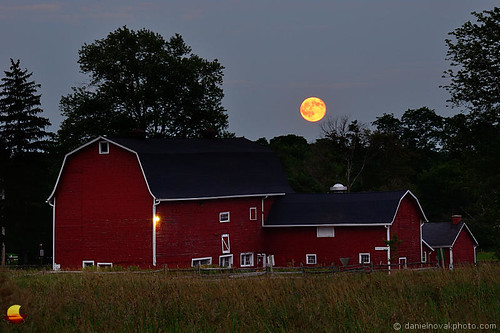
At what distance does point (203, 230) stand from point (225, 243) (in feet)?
7.57

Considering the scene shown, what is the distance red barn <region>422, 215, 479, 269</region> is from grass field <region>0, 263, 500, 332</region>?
41284mm

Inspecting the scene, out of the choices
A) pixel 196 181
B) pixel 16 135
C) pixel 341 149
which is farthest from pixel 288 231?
pixel 341 149

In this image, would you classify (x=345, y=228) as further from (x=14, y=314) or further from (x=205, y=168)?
(x=14, y=314)

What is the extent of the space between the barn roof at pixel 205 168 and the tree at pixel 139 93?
34.4 ft

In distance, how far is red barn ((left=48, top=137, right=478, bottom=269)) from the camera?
39.8 meters

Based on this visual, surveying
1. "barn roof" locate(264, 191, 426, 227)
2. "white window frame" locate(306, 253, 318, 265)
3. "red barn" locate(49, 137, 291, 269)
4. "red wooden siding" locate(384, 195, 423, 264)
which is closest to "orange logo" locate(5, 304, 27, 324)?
"red barn" locate(49, 137, 291, 269)

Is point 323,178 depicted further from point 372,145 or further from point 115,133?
point 115,133

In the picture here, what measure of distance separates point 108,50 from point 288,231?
904 inches

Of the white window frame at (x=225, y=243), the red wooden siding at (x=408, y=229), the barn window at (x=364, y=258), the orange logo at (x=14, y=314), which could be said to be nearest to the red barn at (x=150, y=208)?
the white window frame at (x=225, y=243)

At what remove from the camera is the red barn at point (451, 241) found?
5531cm

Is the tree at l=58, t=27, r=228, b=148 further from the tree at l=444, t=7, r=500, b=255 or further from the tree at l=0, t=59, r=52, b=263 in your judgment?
the tree at l=444, t=7, r=500, b=255

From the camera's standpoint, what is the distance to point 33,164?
56688mm

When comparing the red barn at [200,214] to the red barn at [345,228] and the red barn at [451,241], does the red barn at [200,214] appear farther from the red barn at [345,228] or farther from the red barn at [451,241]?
the red barn at [451,241]

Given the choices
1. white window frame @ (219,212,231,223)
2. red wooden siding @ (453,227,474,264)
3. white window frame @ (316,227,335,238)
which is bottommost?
red wooden siding @ (453,227,474,264)
